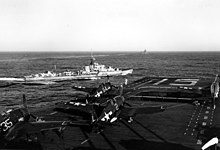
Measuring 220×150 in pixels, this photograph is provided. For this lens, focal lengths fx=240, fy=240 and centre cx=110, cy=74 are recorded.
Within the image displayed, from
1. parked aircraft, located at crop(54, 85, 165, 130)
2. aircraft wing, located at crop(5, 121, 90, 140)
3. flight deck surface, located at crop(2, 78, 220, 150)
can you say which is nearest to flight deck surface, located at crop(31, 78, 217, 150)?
flight deck surface, located at crop(2, 78, 220, 150)

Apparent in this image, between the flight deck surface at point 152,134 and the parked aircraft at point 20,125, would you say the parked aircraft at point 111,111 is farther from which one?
the parked aircraft at point 20,125

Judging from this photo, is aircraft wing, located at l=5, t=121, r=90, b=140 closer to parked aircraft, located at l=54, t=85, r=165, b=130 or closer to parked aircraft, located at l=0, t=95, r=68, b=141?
parked aircraft, located at l=0, t=95, r=68, b=141

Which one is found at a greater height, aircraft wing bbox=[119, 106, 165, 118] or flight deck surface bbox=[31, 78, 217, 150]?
aircraft wing bbox=[119, 106, 165, 118]

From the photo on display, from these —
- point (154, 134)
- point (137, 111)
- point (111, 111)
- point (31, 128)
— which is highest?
point (111, 111)

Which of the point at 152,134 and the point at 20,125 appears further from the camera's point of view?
the point at 152,134

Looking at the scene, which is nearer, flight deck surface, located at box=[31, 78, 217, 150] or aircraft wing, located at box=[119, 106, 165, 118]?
flight deck surface, located at box=[31, 78, 217, 150]

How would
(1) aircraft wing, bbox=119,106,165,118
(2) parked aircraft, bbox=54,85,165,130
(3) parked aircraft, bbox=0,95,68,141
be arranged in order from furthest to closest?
1. (1) aircraft wing, bbox=119,106,165,118
2. (2) parked aircraft, bbox=54,85,165,130
3. (3) parked aircraft, bbox=0,95,68,141

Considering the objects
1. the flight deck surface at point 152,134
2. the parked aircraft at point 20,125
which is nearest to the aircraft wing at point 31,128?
the parked aircraft at point 20,125

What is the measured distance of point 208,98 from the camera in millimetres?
51250

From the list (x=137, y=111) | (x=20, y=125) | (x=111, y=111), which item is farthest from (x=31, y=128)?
(x=137, y=111)

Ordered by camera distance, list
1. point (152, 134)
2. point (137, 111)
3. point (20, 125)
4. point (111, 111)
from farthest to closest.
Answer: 1. point (137, 111)
2. point (111, 111)
3. point (152, 134)
4. point (20, 125)

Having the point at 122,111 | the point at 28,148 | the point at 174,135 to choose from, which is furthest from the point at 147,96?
the point at 28,148

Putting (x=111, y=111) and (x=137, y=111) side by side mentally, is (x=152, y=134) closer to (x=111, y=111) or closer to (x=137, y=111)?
(x=137, y=111)

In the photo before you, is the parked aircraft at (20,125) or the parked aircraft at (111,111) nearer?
the parked aircraft at (20,125)
